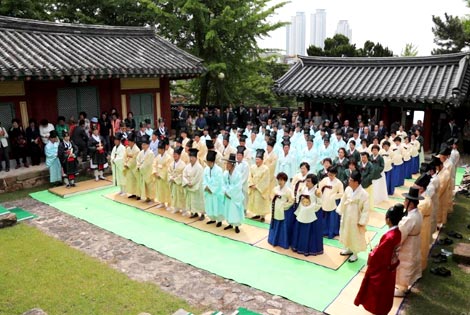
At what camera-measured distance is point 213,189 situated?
9.56 meters

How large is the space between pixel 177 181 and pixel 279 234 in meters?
3.25

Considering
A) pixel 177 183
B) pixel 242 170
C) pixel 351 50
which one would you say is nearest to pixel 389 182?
pixel 242 170

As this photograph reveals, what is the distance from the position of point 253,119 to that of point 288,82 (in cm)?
275

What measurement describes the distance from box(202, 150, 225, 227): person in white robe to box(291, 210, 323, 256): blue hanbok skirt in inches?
82.1

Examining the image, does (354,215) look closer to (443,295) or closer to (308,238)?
(308,238)

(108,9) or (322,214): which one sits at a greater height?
(108,9)

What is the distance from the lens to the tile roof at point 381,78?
16.7 metres

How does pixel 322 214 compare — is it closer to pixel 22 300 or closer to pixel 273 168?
pixel 273 168

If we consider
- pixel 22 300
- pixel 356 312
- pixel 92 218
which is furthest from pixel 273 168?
pixel 22 300

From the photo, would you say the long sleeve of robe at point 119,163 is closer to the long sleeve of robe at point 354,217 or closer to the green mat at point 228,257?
the green mat at point 228,257

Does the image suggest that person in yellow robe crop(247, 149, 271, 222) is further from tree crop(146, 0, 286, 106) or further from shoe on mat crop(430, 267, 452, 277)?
tree crop(146, 0, 286, 106)

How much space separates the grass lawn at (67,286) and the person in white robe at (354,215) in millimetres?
3399

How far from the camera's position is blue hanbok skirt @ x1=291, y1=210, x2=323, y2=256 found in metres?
8.14

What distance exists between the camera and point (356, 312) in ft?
20.4
